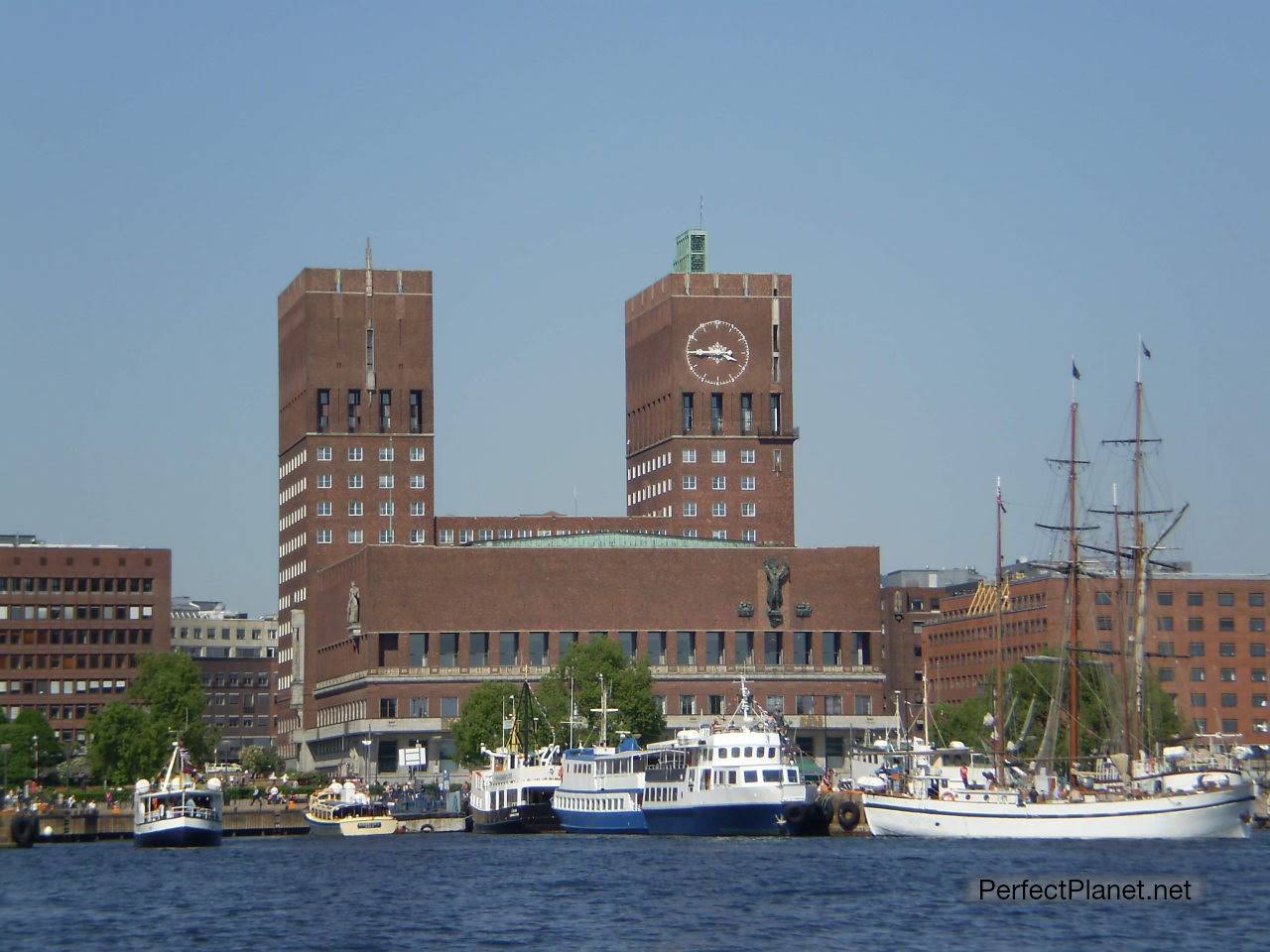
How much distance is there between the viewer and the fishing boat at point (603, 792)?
538 feet

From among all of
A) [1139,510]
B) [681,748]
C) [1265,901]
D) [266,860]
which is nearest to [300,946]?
[1265,901]

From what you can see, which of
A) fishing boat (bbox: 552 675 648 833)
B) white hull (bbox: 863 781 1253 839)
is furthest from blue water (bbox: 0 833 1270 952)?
fishing boat (bbox: 552 675 648 833)

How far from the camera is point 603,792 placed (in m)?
166

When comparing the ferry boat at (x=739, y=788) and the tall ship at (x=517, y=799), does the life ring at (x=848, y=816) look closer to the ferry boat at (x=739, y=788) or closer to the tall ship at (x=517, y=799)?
the ferry boat at (x=739, y=788)

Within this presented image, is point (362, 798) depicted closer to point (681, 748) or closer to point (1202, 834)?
point (681, 748)

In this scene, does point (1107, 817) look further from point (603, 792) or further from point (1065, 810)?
point (603, 792)

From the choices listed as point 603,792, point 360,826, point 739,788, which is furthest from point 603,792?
point 360,826

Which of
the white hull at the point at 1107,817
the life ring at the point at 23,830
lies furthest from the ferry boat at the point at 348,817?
the white hull at the point at 1107,817

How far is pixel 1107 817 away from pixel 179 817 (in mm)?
58153

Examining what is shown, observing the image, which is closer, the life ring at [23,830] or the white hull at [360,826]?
the life ring at [23,830]

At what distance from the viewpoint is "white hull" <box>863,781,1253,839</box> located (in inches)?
5364

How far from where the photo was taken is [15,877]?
130 metres

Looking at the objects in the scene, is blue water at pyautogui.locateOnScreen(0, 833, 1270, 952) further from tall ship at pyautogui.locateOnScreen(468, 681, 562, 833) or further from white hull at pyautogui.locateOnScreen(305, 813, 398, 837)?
tall ship at pyautogui.locateOnScreen(468, 681, 562, 833)

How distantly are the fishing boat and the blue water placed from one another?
1401 centimetres
